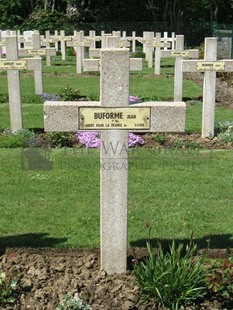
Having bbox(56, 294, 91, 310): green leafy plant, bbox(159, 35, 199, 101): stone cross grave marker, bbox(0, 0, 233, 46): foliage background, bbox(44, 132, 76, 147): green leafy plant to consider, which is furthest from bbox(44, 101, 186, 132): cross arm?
bbox(0, 0, 233, 46): foliage background

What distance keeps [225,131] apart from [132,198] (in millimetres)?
4021

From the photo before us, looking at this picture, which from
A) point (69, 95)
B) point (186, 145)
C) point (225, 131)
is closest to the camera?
point (186, 145)

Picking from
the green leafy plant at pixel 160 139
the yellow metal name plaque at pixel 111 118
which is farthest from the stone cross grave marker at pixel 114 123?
the green leafy plant at pixel 160 139

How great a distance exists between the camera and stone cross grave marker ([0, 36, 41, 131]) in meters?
10.2

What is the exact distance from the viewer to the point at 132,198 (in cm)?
707

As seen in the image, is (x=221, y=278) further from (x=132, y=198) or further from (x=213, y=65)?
(x=213, y=65)

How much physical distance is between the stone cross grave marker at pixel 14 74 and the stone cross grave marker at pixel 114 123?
5879 mm

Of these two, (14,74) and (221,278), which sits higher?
(14,74)

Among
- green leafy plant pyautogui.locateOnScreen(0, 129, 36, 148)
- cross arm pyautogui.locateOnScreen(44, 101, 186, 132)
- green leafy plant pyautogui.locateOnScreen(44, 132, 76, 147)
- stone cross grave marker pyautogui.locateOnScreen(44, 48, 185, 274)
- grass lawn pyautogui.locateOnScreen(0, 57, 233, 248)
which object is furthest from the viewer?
green leafy plant pyautogui.locateOnScreen(44, 132, 76, 147)

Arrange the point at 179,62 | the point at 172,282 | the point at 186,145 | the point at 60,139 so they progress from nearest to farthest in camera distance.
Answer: the point at 172,282 < the point at 186,145 < the point at 60,139 < the point at 179,62

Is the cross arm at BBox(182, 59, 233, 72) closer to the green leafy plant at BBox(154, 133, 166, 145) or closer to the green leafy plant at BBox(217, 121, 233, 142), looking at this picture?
the green leafy plant at BBox(217, 121, 233, 142)

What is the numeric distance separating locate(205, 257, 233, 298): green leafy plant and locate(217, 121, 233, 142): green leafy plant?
5.81m

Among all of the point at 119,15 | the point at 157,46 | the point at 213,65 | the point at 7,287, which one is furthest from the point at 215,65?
the point at 119,15

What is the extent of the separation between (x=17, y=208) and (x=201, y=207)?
2.17m
